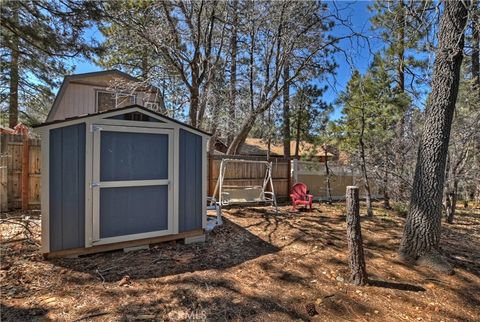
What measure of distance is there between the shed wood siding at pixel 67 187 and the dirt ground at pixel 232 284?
31 centimetres

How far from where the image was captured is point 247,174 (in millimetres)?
8461

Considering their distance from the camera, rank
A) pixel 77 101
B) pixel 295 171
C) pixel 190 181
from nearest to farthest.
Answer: pixel 190 181, pixel 77 101, pixel 295 171

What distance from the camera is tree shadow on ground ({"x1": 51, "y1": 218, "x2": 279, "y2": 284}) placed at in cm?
338

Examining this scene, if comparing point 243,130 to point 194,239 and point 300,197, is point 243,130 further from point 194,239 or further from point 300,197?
point 194,239

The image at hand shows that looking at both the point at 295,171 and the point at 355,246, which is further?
the point at 295,171

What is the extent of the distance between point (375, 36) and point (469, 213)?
7144 millimetres

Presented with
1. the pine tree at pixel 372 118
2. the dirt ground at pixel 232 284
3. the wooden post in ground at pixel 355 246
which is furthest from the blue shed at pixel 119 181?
the pine tree at pixel 372 118

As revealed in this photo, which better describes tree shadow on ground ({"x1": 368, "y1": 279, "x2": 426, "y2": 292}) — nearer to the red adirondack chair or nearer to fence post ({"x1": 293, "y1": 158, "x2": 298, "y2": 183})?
the red adirondack chair

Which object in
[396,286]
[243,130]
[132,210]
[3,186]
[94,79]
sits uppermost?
[94,79]

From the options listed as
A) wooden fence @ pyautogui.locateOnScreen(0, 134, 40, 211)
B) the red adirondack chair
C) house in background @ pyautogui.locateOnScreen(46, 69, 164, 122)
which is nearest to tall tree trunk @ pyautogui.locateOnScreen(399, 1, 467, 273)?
the red adirondack chair

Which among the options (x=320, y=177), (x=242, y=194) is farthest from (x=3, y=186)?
(x=320, y=177)

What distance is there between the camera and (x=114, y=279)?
3172 mm

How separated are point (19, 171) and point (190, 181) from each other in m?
4.87

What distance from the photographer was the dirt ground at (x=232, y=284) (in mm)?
2621
